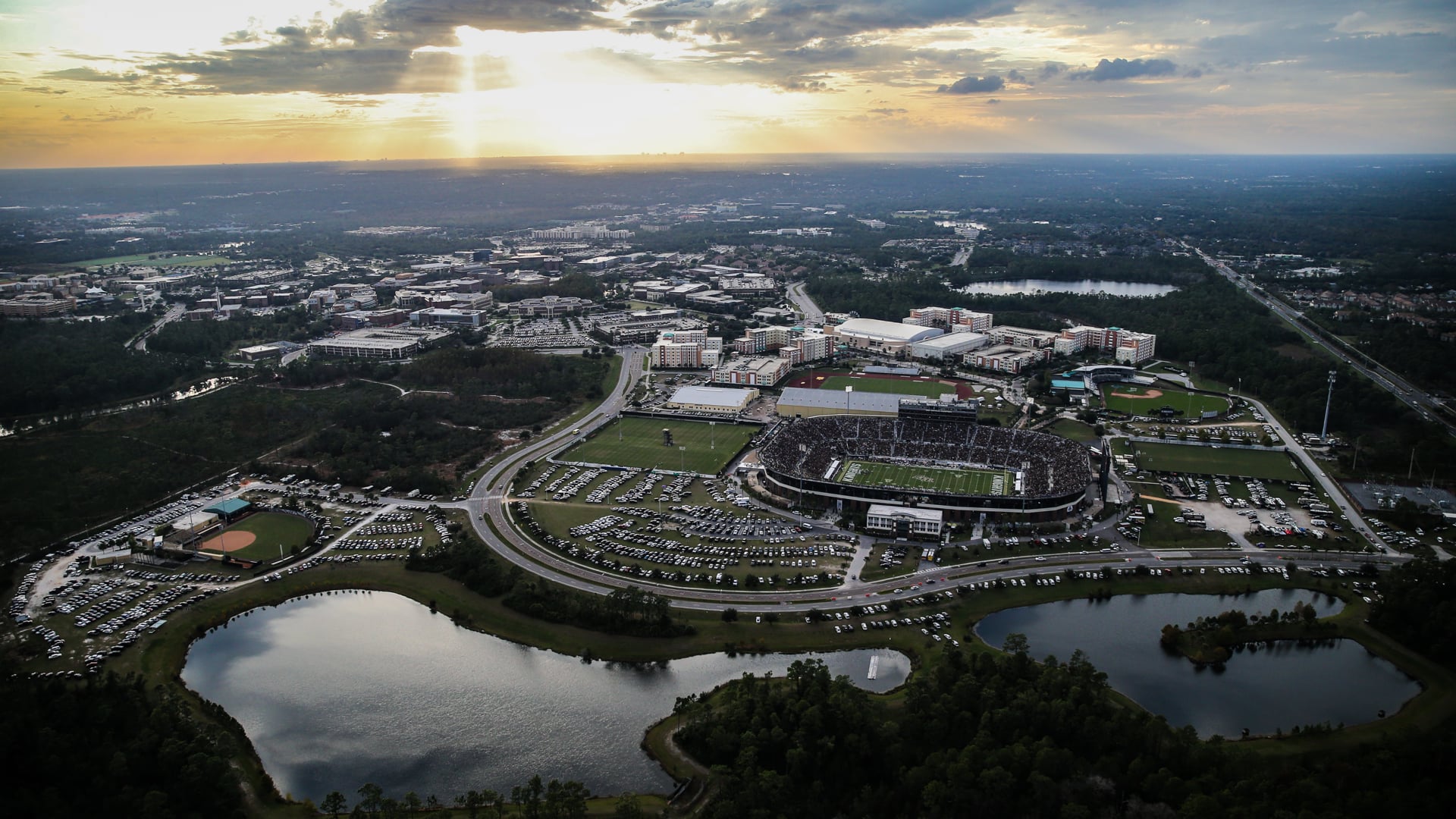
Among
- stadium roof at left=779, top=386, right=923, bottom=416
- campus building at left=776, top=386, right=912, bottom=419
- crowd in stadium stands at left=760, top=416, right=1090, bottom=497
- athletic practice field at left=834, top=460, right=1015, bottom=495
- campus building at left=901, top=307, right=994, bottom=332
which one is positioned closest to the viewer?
athletic practice field at left=834, top=460, right=1015, bottom=495

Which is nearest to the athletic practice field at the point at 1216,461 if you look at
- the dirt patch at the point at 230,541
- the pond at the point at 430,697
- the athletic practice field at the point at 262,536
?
the pond at the point at 430,697

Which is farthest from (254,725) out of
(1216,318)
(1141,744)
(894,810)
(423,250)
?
(423,250)

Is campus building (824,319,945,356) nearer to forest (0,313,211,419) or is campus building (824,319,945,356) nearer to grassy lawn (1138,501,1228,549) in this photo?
grassy lawn (1138,501,1228,549)

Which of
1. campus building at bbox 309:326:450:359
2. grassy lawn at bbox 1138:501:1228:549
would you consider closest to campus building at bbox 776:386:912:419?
grassy lawn at bbox 1138:501:1228:549

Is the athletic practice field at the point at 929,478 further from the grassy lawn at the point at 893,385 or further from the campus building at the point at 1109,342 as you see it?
the campus building at the point at 1109,342

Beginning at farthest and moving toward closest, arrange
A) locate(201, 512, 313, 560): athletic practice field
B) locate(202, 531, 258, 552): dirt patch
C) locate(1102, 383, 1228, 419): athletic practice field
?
locate(1102, 383, 1228, 419): athletic practice field → locate(202, 531, 258, 552): dirt patch → locate(201, 512, 313, 560): athletic practice field

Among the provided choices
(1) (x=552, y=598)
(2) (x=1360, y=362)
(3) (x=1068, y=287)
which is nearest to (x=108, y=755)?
(1) (x=552, y=598)
